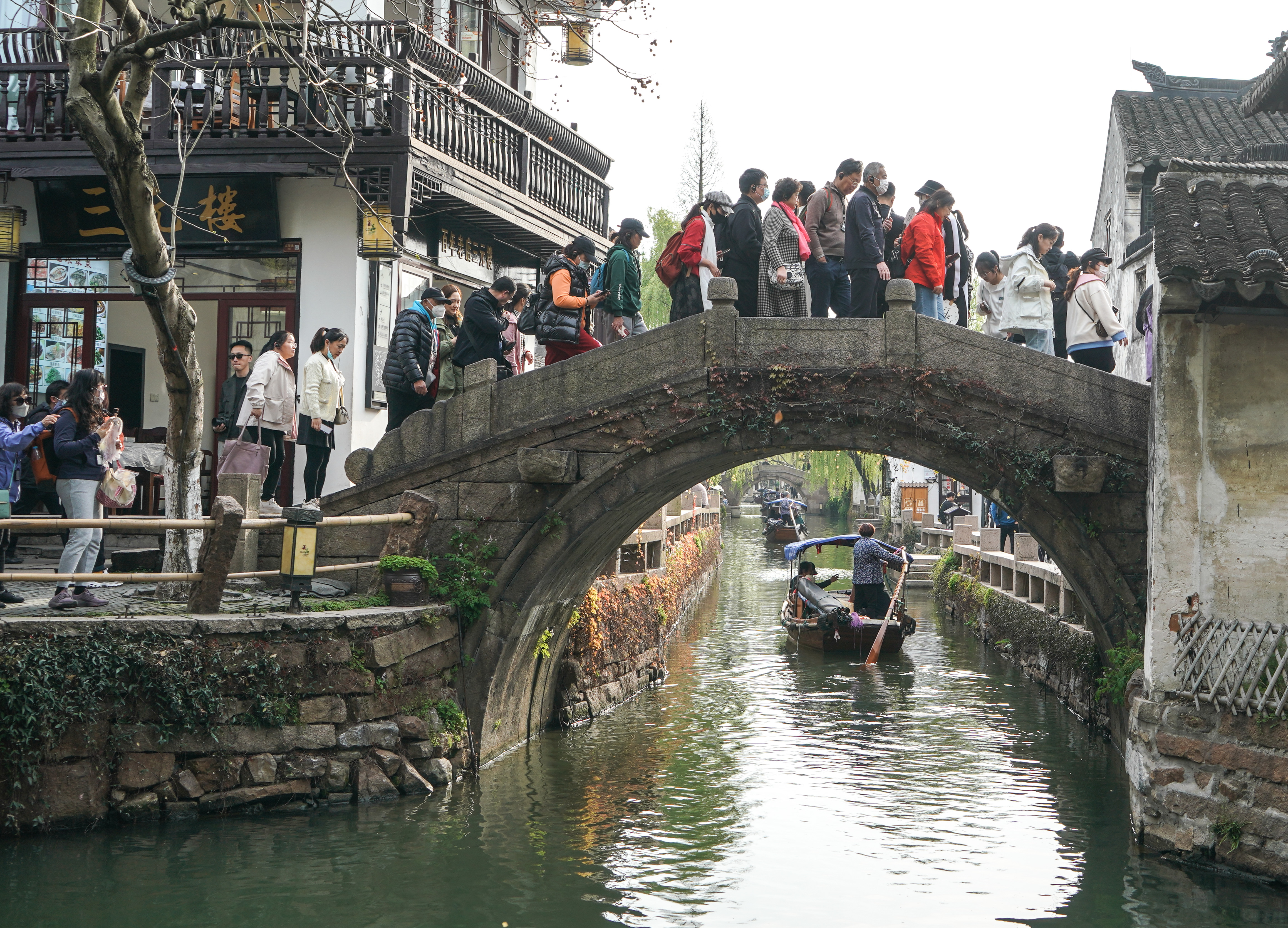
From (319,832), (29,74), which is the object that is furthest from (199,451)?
(29,74)

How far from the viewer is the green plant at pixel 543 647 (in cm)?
1114

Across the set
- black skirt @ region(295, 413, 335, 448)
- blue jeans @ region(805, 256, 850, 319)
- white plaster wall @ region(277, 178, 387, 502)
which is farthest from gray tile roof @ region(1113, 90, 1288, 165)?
black skirt @ region(295, 413, 335, 448)

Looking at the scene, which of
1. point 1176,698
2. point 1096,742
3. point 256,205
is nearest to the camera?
point 1176,698

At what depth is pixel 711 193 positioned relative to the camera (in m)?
10.0

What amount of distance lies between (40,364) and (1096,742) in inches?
441

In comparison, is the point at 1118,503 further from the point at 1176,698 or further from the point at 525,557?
the point at 525,557

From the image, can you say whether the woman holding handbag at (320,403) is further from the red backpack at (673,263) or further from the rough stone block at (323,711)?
the red backpack at (673,263)

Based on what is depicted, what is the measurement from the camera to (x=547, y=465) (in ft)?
30.9

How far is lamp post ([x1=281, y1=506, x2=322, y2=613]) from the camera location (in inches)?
337

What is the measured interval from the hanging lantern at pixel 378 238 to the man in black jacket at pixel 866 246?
448 cm

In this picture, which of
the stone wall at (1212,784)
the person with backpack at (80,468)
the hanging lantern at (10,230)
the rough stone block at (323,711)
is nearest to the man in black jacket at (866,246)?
the stone wall at (1212,784)

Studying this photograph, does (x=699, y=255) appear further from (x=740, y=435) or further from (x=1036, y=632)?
(x=1036, y=632)

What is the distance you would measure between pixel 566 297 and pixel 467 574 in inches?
92.6

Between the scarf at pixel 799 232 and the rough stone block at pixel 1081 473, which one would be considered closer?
the rough stone block at pixel 1081 473
